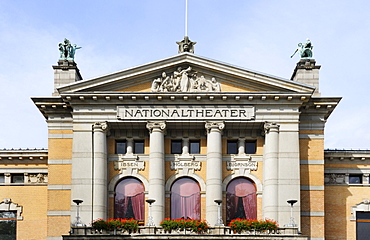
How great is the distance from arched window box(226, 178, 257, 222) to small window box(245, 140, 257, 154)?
2.02m

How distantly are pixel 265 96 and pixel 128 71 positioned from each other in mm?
9440

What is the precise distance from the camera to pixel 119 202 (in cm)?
4738

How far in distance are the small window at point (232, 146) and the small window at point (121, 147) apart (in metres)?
7.21

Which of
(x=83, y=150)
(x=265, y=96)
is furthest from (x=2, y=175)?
(x=265, y=96)

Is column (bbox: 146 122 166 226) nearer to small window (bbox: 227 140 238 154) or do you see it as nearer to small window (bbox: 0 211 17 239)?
small window (bbox: 227 140 238 154)

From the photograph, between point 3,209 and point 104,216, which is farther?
point 3,209

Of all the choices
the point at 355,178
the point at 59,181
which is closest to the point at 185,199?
the point at 59,181

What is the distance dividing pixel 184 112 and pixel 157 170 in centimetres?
432

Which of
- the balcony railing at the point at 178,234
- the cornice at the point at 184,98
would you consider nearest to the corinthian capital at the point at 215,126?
the cornice at the point at 184,98

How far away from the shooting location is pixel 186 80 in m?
47.5

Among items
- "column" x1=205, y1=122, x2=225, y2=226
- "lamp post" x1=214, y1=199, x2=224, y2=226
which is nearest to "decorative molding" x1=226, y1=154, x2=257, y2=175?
"column" x1=205, y1=122, x2=225, y2=226

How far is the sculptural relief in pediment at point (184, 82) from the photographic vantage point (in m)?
47.3

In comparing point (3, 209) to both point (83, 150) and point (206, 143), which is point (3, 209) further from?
point (206, 143)

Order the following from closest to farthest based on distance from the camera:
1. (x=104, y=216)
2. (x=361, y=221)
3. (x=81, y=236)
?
(x=81, y=236), (x=104, y=216), (x=361, y=221)
